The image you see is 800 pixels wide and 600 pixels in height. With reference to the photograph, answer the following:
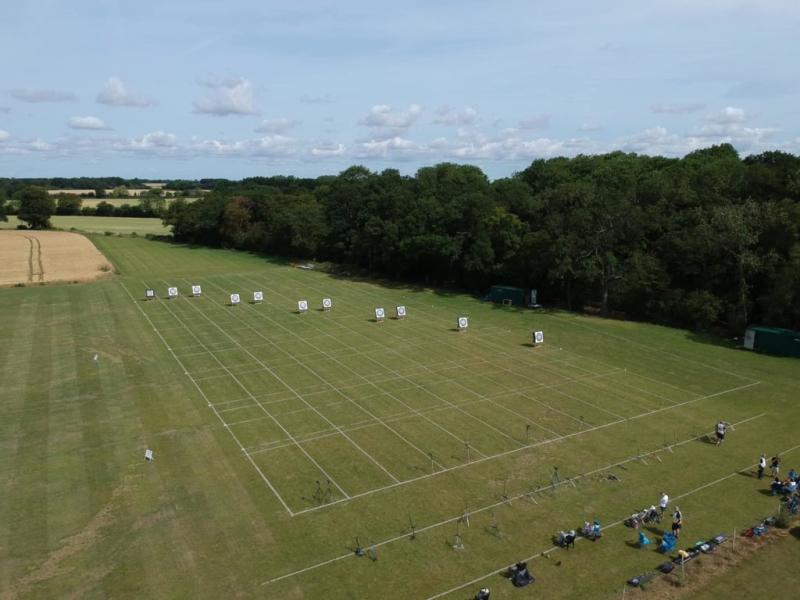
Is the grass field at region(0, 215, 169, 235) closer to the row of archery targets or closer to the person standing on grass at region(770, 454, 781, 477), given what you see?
the row of archery targets

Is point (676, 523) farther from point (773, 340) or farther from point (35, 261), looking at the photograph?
point (35, 261)

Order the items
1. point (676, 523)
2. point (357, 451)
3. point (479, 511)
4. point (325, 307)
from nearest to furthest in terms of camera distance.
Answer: point (676, 523)
point (479, 511)
point (357, 451)
point (325, 307)

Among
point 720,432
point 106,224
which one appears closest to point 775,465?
point 720,432

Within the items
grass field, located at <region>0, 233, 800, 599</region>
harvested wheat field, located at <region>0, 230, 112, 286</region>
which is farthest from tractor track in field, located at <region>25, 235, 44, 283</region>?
grass field, located at <region>0, 233, 800, 599</region>

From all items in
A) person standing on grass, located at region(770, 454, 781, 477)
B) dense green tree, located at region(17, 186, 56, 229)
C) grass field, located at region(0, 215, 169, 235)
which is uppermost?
dense green tree, located at region(17, 186, 56, 229)

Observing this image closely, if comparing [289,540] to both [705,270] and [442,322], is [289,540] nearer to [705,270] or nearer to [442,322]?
[442,322]

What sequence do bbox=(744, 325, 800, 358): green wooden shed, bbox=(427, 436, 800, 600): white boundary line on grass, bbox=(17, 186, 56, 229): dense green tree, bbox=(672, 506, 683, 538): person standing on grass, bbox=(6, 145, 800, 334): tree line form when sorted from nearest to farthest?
bbox=(427, 436, 800, 600): white boundary line on grass < bbox=(672, 506, 683, 538): person standing on grass < bbox=(744, 325, 800, 358): green wooden shed < bbox=(6, 145, 800, 334): tree line < bbox=(17, 186, 56, 229): dense green tree
